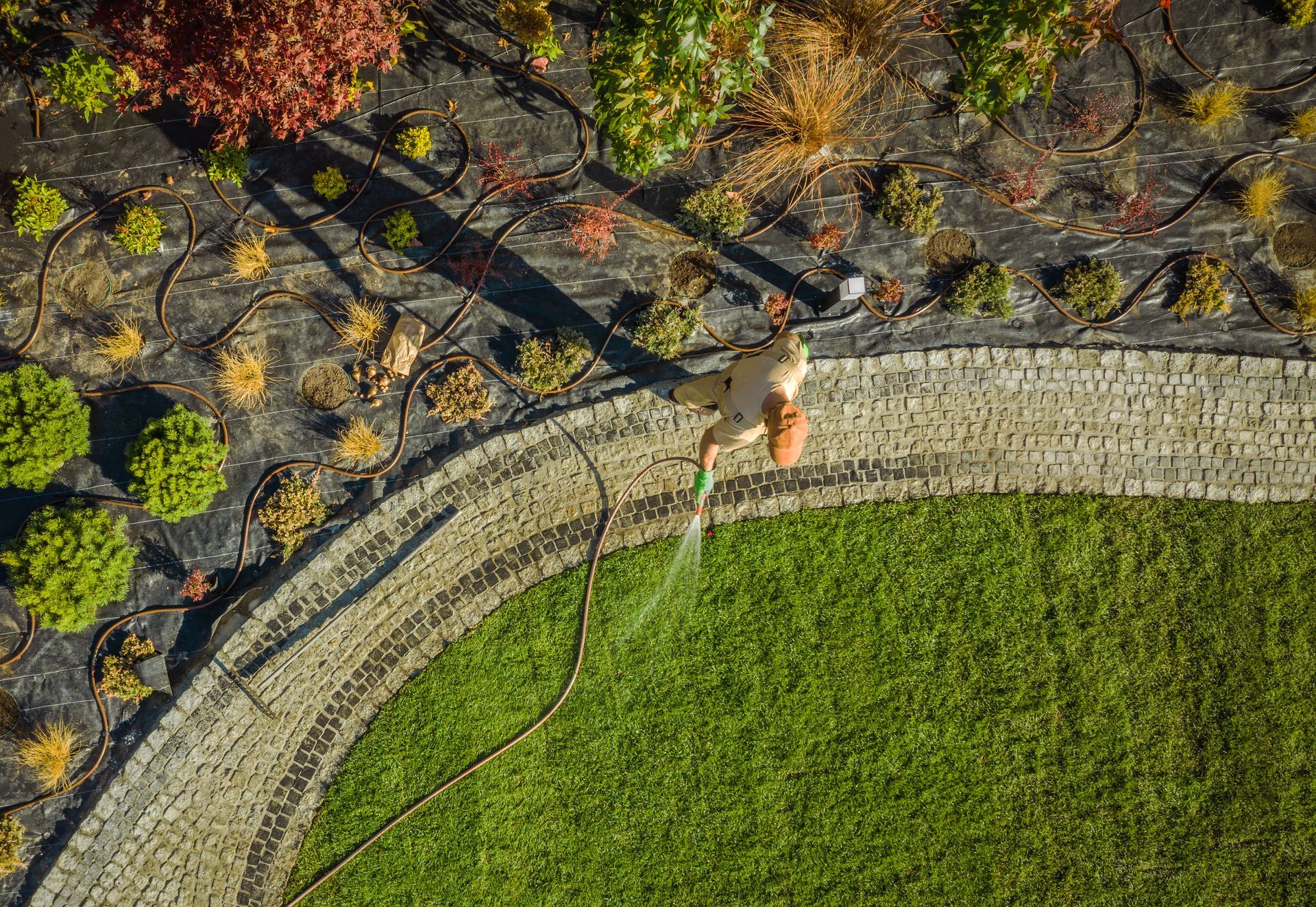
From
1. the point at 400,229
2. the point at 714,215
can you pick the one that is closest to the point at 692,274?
the point at 714,215

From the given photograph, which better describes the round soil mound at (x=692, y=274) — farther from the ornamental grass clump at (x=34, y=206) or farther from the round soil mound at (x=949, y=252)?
the ornamental grass clump at (x=34, y=206)

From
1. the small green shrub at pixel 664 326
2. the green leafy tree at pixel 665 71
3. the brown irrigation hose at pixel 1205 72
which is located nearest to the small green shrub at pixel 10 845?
the small green shrub at pixel 664 326

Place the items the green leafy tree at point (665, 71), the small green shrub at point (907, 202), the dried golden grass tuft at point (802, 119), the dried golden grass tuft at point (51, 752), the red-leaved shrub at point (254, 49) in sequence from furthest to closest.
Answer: the small green shrub at point (907, 202) < the dried golden grass tuft at point (802, 119) < the dried golden grass tuft at point (51, 752) < the red-leaved shrub at point (254, 49) < the green leafy tree at point (665, 71)

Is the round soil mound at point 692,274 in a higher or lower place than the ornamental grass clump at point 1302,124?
lower

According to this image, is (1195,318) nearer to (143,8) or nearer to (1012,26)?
(1012,26)

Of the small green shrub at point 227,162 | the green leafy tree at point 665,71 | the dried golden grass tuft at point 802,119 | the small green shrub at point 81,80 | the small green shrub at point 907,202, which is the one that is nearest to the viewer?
the green leafy tree at point 665,71

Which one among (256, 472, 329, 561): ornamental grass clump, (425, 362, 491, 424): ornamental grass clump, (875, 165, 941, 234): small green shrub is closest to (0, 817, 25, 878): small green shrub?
(256, 472, 329, 561): ornamental grass clump

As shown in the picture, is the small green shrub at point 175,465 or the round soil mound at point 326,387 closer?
the small green shrub at point 175,465

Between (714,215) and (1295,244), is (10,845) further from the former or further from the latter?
(1295,244)
